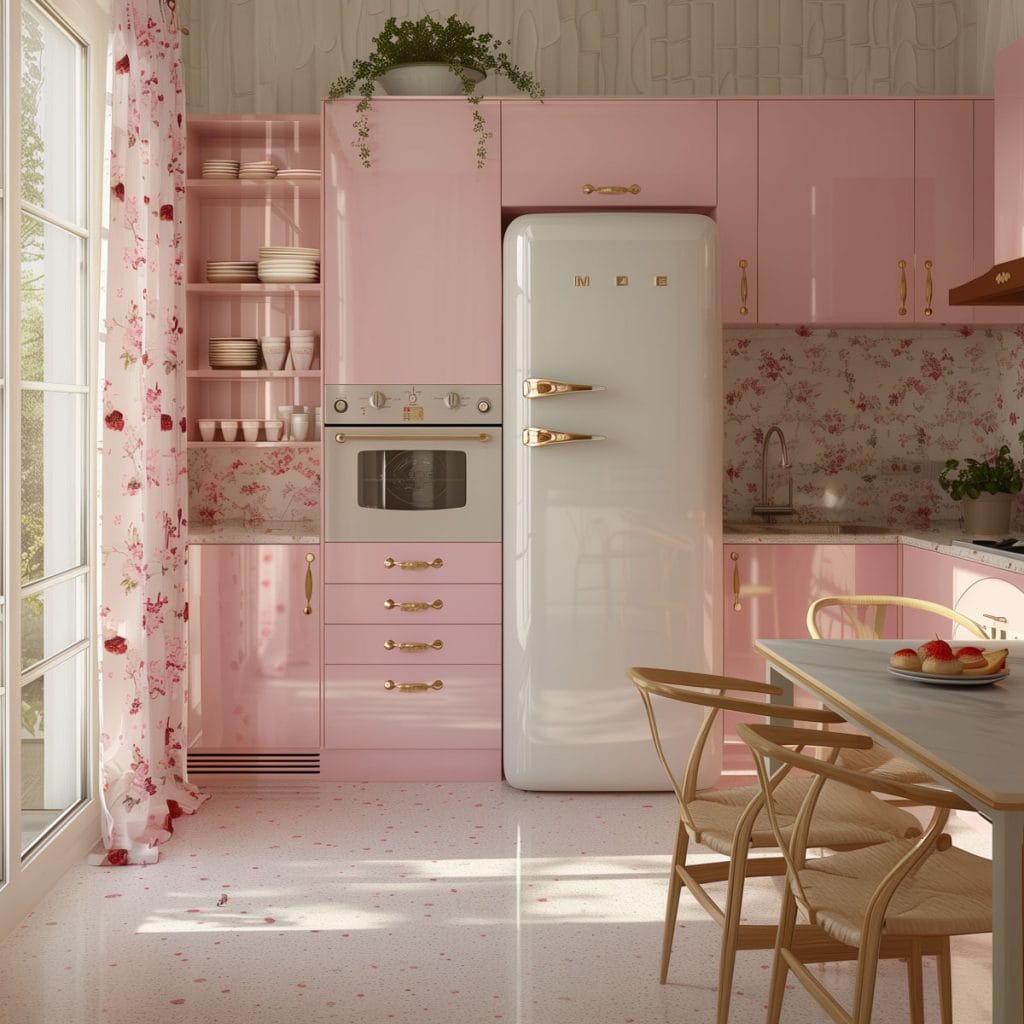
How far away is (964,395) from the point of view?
460 cm

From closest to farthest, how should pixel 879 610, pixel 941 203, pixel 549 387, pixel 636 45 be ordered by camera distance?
pixel 879 610 → pixel 549 387 → pixel 941 203 → pixel 636 45

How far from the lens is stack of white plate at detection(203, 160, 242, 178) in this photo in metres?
4.23

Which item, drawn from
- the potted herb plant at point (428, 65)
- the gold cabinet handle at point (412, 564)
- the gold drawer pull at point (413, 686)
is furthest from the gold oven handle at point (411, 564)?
the potted herb plant at point (428, 65)

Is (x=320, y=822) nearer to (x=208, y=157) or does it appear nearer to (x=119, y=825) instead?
(x=119, y=825)

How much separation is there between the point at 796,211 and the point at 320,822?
2496 mm

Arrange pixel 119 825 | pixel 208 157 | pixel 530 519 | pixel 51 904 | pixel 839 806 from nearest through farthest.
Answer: pixel 839 806 < pixel 51 904 < pixel 119 825 < pixel 530 519 < pixel 208 157

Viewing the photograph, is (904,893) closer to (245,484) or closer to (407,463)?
(407,463)

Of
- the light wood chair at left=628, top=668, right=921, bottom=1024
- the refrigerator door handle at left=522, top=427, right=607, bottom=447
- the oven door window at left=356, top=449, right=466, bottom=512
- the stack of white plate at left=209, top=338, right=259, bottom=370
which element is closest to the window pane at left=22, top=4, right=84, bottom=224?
the stack of white plate at left=209, top=338, right=259, bottom=370

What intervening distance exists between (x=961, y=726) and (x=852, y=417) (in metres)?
2.98

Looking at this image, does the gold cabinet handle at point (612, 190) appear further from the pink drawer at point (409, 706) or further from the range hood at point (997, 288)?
the pink drawer at point (409, 706)

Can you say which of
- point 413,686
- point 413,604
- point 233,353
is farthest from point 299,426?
point 413,686

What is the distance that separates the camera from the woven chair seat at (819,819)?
7.30ft

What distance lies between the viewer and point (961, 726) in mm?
1785

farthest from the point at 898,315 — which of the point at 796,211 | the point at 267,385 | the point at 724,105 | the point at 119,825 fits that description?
the point at 119,825
